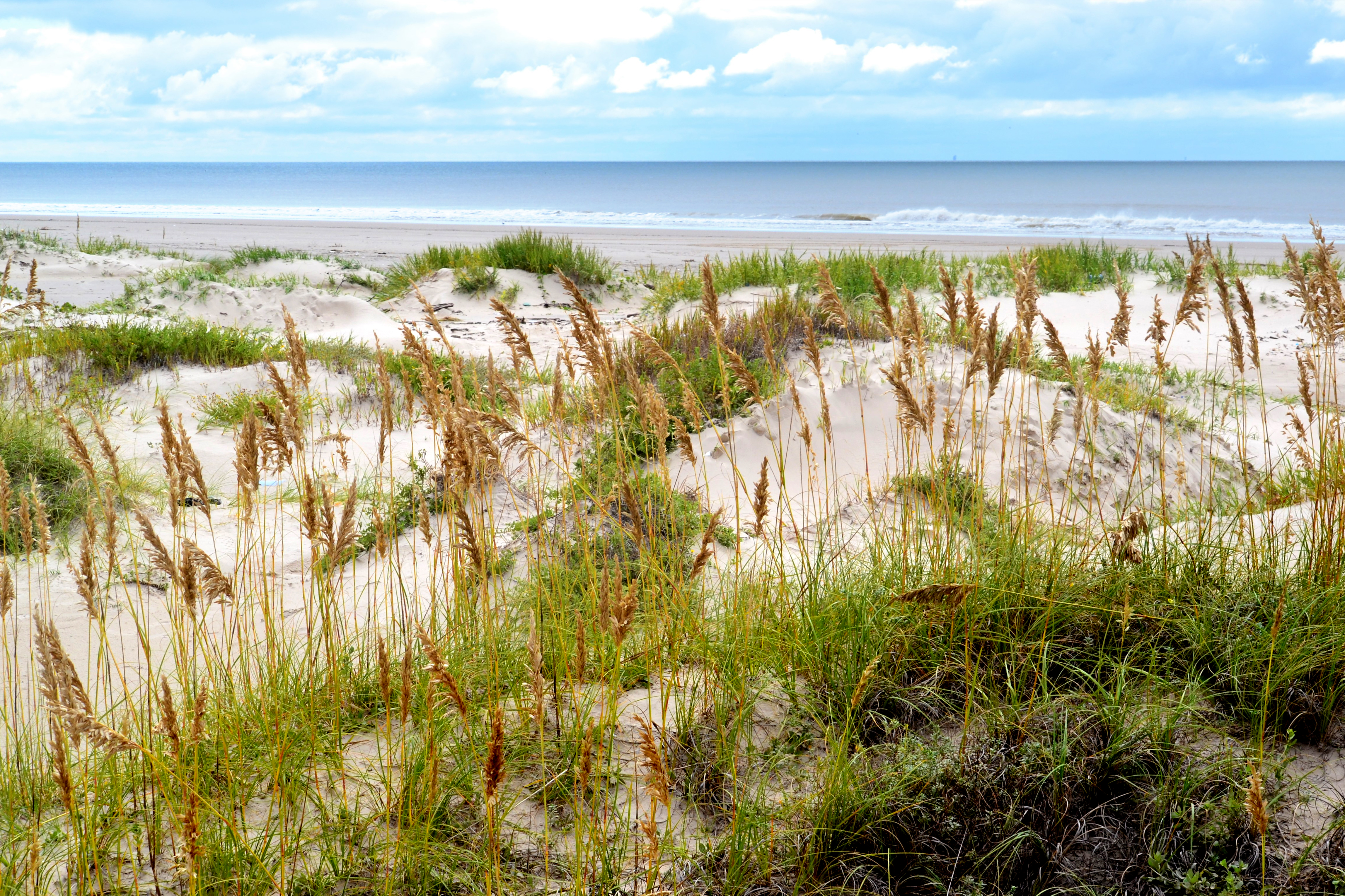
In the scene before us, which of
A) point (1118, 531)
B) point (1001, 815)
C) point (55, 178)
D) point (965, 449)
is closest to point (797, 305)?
point (965, 449)

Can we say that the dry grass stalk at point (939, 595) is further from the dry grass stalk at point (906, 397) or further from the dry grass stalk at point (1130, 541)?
the dry grass stalk at point (1130, 541)

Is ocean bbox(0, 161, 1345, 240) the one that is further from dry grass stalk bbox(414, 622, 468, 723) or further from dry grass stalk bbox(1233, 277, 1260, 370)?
dry grass stalk bbox(414, 622, 468, 723)

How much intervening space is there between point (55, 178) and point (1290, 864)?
11751cm

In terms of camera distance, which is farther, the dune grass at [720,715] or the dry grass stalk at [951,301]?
the dry grass stalk at [951,301]

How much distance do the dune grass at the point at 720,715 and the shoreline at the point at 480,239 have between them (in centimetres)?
1551

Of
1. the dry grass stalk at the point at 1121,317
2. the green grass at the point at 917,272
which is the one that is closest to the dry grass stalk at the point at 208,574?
the dry grass stalk at the point at 1121,317

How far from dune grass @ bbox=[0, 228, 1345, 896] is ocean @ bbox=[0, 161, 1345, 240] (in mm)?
28188

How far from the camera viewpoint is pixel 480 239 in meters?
26.9

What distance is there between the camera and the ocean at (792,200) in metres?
33.2

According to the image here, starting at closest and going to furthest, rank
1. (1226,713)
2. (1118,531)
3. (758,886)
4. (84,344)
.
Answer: (758,886)
(1226,713)
(1118,531)
(84,344)

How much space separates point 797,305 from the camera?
721cm

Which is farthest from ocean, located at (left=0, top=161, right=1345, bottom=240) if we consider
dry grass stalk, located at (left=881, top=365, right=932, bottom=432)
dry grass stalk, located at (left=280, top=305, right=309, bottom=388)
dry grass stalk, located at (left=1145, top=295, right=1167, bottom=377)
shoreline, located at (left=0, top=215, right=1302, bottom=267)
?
dry grass stalk, located at (left=280, top=305, right=309, bottom=388)

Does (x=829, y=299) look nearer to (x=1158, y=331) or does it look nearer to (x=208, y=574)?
(x=1158, y=331)

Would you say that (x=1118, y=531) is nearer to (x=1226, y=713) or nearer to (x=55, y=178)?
(x=1226, y=713)
